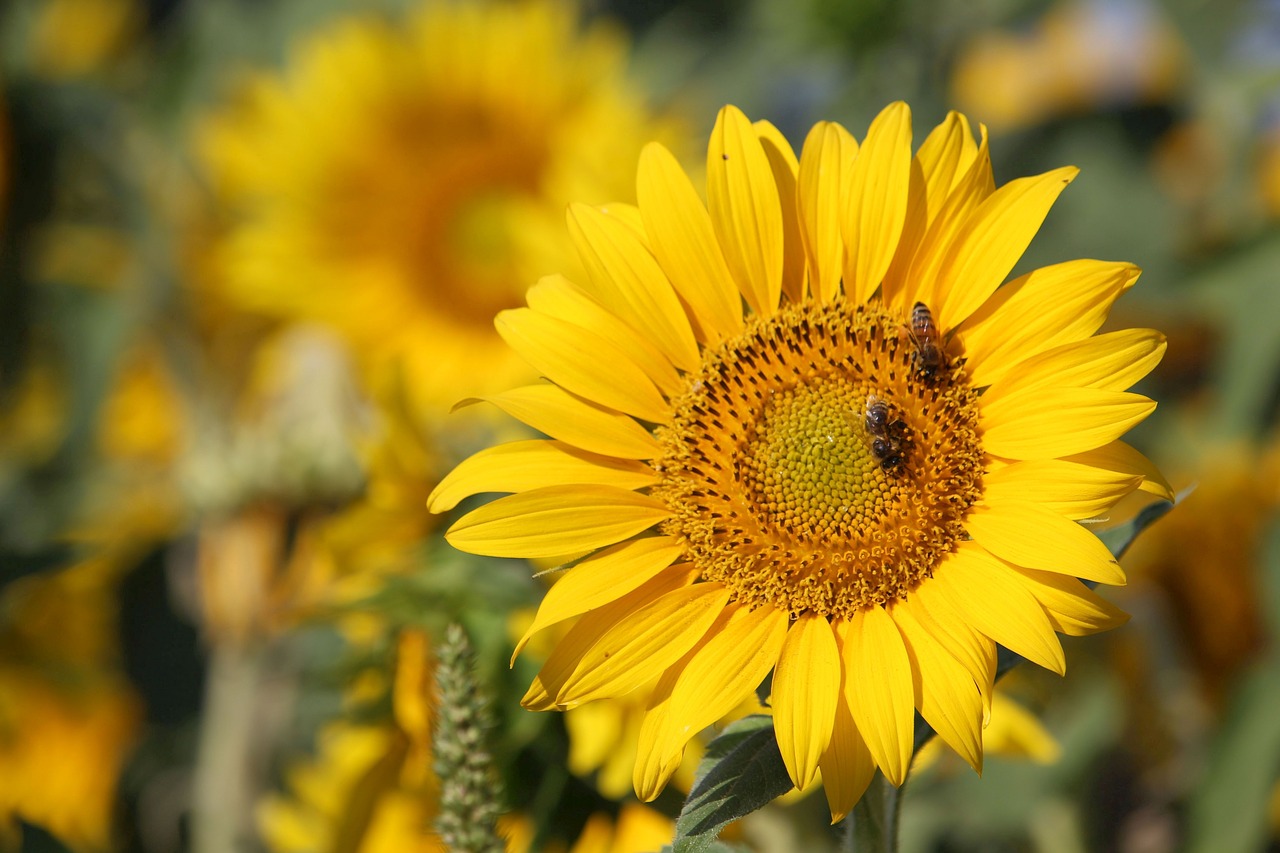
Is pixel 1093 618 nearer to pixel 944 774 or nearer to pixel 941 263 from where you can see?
pixel 941 263

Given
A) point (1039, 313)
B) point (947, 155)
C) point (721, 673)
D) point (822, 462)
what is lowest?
point (721, 673)

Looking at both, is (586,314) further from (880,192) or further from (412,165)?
(412,165)

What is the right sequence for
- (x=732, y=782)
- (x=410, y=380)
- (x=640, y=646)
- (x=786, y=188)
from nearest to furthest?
(x=732, y=782) → (x=640, y=646) → (x=786, y=188) → (x=410, y=380)

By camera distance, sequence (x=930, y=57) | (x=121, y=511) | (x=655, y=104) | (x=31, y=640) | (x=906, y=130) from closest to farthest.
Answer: (x=906, y=130) → (x=31, y=640) → (x=930, y=57) → (x=121, y=511) → (x=655, y=104)

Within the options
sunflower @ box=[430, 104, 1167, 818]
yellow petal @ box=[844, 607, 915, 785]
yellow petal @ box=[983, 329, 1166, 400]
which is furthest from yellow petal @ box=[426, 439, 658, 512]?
yellow petal @ box=[983, 329, 1166, 400]

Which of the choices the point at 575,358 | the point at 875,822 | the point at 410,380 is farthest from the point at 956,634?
the point at 410,380

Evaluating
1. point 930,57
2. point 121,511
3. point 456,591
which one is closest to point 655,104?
point 930,57

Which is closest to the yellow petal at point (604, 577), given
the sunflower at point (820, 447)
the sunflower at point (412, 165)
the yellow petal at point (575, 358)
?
the sunflower at point (820, 447)

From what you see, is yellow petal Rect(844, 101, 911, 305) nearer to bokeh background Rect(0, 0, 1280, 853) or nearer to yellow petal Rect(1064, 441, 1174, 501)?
yellow petal Rect(1064, 441, 1174, 501)
